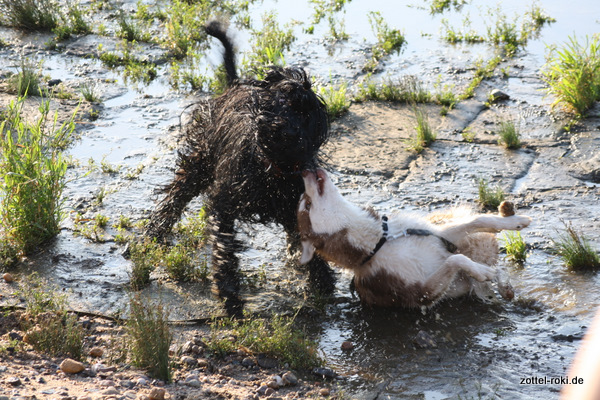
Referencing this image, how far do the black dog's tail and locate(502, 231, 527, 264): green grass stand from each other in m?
2.44

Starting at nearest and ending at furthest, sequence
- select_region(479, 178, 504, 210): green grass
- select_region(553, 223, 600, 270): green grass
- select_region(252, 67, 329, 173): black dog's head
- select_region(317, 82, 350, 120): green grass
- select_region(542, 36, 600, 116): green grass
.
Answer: select_region(252, 67, 329, 173): black dog's head < select_region(553, 223, 600, 270): green grass < select_region(479, 178, 504, 210): green grass < select_region(542, 36, 600, 116): green grass < select_region(317, 82, 350, 120): green grass

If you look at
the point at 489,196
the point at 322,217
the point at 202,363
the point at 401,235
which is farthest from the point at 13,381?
the point at 489,196

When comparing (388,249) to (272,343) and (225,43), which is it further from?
(225,43)

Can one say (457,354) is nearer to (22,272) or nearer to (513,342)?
(513,342)

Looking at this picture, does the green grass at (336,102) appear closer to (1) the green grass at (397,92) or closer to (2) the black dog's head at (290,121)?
(1) the green grass at (397,92)

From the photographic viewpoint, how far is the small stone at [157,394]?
136 inches

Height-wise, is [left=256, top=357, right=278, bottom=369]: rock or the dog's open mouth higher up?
the dog's open mouth

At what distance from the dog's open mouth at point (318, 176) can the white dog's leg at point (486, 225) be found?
98cm

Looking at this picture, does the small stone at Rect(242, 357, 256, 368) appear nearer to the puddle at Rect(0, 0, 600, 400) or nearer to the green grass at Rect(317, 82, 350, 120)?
the puddle at Rect(0, 0, 600, 400)

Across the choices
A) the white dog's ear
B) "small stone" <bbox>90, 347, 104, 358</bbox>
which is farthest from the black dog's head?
"small stone" <bbox>90, 347, 104, 358</bbox>

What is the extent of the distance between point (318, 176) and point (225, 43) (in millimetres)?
1567

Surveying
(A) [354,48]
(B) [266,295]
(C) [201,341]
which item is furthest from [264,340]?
(A) [354,48]

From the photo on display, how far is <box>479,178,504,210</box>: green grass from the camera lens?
581 cm

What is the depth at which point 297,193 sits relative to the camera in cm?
456
